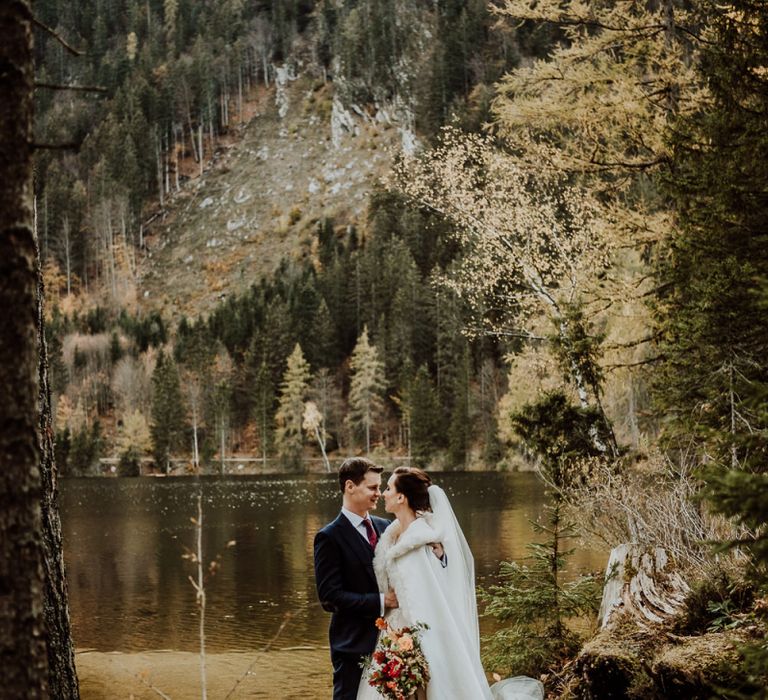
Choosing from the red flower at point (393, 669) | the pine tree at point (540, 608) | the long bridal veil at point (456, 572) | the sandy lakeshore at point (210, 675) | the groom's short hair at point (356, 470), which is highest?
the groom's short hair at point (356, 470)

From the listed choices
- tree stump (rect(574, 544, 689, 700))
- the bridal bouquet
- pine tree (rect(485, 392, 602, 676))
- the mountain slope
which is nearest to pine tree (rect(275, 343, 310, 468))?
the mountain slope

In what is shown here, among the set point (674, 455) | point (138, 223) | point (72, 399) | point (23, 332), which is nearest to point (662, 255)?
point (674, 455)

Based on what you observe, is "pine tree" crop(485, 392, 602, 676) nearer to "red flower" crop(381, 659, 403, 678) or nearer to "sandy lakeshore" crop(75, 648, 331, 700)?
"red flower" crop(381, 659, 403, 678)

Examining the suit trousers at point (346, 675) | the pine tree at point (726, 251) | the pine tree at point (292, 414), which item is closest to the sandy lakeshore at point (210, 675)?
the suit trousers at point (346, 675)

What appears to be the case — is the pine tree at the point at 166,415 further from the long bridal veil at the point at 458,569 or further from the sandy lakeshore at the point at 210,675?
the long bridal veil at the point at 458,569

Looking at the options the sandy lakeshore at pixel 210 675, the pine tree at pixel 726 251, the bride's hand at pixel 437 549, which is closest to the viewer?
the bride's hand at pixel 437 549

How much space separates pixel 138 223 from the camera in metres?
141

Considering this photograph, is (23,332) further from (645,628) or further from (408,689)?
(645,628)

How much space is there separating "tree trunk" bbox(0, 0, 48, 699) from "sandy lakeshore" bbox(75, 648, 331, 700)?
252 inches

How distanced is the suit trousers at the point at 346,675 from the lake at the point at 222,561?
28.0 inches

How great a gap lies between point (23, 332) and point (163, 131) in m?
162

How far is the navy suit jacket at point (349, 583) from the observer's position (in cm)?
461

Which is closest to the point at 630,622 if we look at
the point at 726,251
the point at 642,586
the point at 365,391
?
the point at 642,586

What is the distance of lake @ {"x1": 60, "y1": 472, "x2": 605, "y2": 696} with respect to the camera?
14.3m
